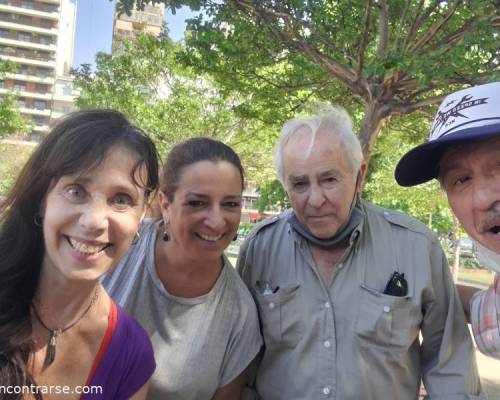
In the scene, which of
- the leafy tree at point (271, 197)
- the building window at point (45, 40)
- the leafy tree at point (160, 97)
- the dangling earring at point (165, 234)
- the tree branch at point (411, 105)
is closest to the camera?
the dangling earring at point (165, 234)

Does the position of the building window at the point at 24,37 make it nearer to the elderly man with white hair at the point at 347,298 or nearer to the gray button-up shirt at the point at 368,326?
the elderly man with white hair at the point at 347,298

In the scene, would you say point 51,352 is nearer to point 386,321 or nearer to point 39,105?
point 386,321

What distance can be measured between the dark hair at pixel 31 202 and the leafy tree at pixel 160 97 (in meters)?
10.5

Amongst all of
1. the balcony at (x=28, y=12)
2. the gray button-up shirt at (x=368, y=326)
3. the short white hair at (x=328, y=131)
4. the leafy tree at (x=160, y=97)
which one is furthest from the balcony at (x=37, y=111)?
the gray button-up shirt at (x=368, y=326)

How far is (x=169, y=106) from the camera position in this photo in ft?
43.5

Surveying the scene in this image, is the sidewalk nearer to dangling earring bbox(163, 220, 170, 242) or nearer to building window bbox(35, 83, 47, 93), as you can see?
dangling earring bbox(163, 220, 170, 242)

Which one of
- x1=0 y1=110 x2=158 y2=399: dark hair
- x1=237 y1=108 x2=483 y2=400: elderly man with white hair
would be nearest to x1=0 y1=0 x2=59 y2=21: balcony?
x1=237 y1=108 x2=483 y2=400: elderly man with white hair

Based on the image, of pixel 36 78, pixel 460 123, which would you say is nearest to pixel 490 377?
pixel 460 123

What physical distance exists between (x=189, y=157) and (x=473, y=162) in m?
1.31

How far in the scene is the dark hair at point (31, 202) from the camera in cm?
172

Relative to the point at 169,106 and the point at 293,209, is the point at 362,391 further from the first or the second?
the point at 169,106

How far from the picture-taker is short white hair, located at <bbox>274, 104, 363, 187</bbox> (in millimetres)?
2619

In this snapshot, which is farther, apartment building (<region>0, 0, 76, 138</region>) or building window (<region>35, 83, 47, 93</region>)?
building window (<region>35, 83, 47, 93</region>)

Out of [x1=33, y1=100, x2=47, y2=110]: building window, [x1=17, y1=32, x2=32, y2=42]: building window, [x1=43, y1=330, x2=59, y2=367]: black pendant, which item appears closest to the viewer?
[x1=43, y1=330, x2=59, y2=367]: black pendant
